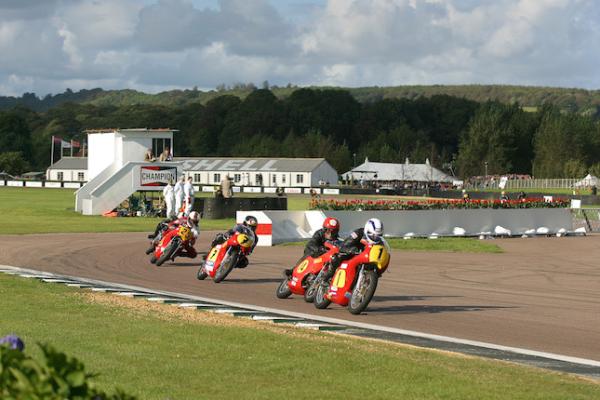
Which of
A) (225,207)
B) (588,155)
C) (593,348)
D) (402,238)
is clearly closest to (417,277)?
(593,348)

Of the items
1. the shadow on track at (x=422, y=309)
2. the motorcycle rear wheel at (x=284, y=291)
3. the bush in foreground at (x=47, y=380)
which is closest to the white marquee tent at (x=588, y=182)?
the shadow on track at (x=422, y=309)

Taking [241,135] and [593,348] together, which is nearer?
[593,348]

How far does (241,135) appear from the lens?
188 m

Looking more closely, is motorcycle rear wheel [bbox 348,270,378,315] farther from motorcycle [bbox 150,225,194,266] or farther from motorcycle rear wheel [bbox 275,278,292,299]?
motorcycle [bbox 150,225,194,266]

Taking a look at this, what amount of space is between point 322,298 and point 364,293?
0.98 metres

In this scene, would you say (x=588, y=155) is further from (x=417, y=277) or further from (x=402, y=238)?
(x=417, y=277)

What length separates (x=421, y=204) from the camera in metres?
38.7

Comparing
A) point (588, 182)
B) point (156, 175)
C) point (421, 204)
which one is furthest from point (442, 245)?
point (588, 182)

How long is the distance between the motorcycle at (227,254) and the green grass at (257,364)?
5888 millimetres

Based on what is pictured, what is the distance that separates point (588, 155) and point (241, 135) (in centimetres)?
5978

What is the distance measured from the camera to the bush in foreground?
4262 millimetres

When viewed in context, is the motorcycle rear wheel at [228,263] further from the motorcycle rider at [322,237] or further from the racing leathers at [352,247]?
the racing leathers at [352,247]

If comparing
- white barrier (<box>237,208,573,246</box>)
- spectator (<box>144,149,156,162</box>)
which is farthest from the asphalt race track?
spectator (<box>144,149,156,162</box>)

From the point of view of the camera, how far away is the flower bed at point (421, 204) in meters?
36.2
